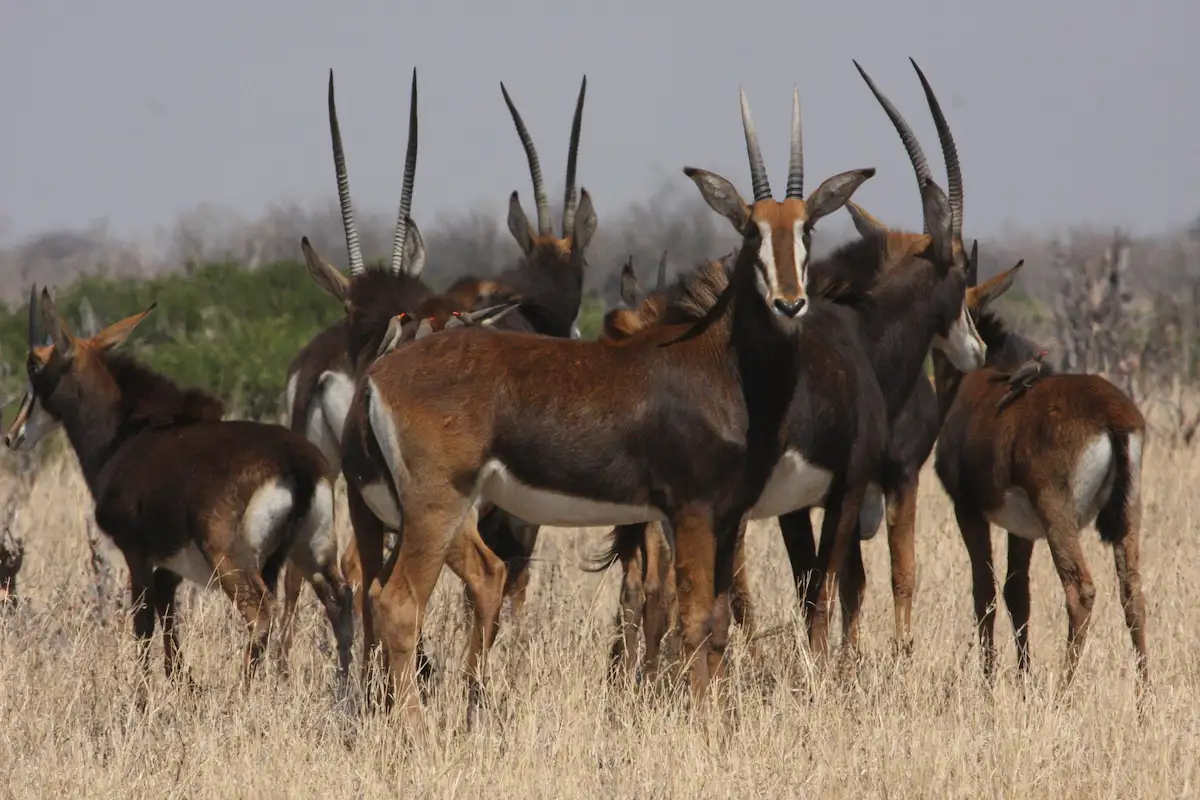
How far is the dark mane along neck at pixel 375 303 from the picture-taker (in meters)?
8.83

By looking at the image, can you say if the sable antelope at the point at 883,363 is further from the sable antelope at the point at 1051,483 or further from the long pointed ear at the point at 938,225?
the sable antelope at the point at 1051,483

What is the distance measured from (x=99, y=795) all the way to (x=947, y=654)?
415 cm

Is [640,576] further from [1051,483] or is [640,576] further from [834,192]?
[834,192]

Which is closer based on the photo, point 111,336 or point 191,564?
point 191,564

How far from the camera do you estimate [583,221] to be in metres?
12.4

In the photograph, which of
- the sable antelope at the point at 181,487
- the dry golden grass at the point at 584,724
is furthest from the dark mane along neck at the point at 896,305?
the sable antelope at the point at 181,487

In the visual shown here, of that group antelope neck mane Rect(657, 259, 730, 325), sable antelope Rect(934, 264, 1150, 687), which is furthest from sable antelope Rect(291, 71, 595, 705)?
sable antelope Rect(934, 264, 1150, 687)

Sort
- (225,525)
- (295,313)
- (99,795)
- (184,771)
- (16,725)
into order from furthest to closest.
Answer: (295,313)
(225,525)
(16,725)
(184,771)
(99,795)

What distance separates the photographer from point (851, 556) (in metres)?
8.84

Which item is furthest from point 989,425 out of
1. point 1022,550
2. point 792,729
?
point 792,729

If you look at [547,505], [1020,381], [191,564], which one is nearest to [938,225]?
[1020,381]

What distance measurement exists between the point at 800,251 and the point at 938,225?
7.03 ft

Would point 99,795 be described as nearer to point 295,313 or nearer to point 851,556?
point 851,556

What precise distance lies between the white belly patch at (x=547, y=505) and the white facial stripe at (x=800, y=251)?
1.16m
